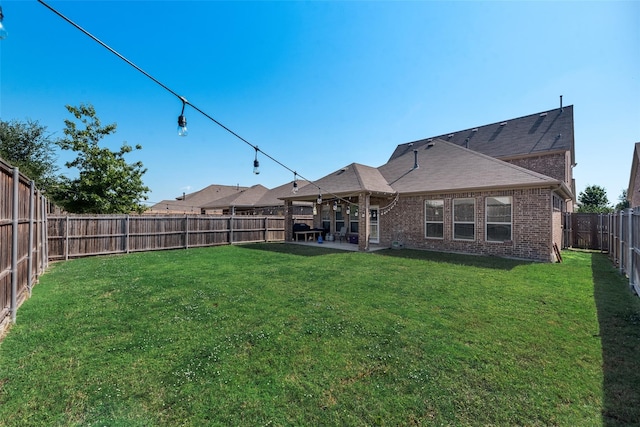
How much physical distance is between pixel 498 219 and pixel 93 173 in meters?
21.5

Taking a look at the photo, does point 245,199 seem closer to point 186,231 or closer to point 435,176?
point 186,231

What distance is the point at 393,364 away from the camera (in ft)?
9.82

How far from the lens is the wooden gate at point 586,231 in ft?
39.8

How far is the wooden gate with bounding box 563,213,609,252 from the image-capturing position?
1214 centimetres

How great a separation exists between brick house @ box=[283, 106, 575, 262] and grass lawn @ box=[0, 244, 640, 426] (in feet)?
12.9

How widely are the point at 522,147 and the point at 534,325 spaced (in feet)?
58.8

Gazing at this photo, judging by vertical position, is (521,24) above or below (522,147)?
above

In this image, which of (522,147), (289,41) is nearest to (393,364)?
(289,41)

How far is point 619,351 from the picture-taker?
10.7ft

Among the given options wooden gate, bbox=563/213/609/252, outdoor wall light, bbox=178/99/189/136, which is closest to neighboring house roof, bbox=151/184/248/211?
wooden gate, bbox=563/213/609/252

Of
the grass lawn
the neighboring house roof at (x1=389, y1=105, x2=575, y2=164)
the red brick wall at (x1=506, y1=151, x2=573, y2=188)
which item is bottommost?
the grass lawn

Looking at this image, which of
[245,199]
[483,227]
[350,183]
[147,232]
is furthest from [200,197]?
[483,227]

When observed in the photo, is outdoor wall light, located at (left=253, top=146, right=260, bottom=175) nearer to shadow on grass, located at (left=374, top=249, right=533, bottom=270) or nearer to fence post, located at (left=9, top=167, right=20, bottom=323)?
fence post, located at (left=9, top=167, right=20, bottom=323)

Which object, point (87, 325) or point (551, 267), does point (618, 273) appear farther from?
point (87, 325)
